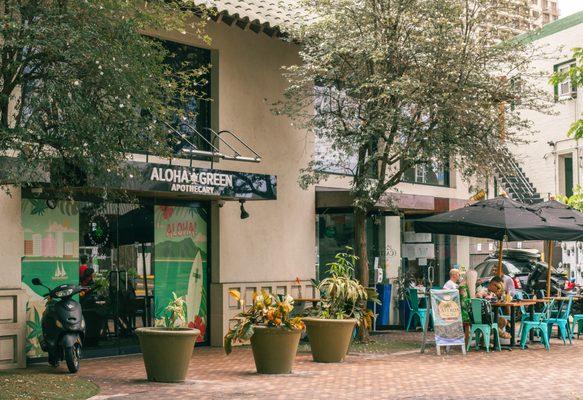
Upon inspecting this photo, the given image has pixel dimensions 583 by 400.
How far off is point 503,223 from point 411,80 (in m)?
3.04

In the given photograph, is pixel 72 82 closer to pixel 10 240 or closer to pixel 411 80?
pixel 10 240

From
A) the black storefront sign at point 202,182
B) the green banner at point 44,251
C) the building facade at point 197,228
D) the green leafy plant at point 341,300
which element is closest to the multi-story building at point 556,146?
the building facade at point 197,228

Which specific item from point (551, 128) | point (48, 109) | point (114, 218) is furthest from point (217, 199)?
point (551, 128)

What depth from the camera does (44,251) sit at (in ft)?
46.8

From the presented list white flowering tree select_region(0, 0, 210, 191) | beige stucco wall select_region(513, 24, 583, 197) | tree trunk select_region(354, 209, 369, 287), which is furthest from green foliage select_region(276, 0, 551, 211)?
beige stucco wall select_region(513, 24, 583, 197)

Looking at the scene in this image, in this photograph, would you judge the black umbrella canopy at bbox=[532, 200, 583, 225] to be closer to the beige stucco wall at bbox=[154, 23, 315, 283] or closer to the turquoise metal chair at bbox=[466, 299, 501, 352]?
the turquoise metal chair at bbox=[466, 299, 501, 352]

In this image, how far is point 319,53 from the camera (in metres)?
16.6

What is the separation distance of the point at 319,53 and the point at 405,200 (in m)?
4.58

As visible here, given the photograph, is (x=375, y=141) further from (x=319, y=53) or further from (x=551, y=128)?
(x=551, y=128)

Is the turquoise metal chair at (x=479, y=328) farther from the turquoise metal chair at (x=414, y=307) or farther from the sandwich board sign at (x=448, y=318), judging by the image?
the turquoise metal chair at (x=414, y=307)

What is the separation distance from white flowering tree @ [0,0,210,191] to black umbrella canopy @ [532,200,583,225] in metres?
9.36

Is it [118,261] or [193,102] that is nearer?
[118,261]

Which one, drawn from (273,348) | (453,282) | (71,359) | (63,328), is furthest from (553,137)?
(71,359)

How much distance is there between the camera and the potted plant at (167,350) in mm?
11617
